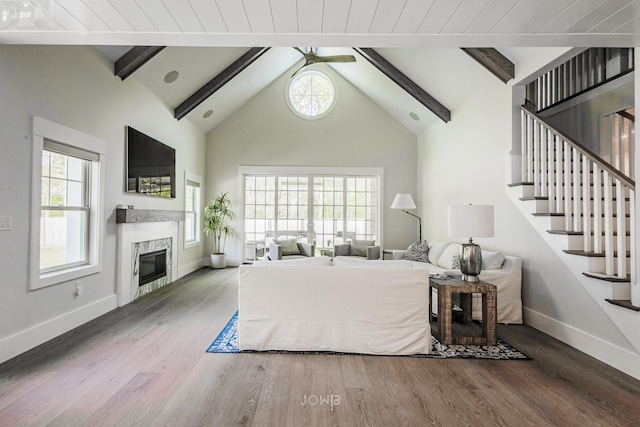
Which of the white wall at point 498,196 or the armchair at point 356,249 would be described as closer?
the white wall at point 498,196

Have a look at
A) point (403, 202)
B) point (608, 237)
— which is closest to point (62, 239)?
point (608, 237)

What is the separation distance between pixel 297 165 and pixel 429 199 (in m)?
2.87

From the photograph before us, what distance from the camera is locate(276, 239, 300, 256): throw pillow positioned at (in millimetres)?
6316

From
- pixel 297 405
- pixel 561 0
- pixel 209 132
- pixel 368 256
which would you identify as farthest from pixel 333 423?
pixel 209 132

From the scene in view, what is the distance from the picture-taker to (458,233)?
3.16 metres

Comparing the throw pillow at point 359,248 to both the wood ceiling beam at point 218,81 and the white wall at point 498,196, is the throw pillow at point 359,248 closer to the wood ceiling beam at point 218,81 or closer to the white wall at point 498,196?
the white wall at point 498,196

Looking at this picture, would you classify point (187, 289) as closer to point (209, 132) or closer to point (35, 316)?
point (35, 316)

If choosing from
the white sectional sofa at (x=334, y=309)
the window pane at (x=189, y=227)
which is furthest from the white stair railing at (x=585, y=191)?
the window pane at (x=189, y=227)

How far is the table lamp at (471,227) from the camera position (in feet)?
10.2

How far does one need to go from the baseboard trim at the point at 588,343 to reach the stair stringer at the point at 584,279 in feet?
0.40

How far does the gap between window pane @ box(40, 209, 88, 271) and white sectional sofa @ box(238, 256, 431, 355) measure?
6.47 feet

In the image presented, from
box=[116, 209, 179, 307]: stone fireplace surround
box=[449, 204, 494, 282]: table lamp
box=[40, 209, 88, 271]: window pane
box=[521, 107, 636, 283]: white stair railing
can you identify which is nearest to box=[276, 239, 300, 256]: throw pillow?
box=[116, 209, 179, 307]: stone fireplace surround

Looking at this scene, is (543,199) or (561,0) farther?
(543,199)

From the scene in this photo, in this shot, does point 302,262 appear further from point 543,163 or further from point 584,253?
point 543,163
